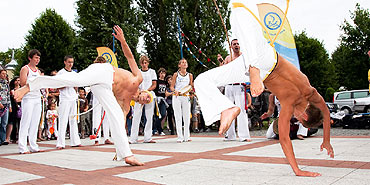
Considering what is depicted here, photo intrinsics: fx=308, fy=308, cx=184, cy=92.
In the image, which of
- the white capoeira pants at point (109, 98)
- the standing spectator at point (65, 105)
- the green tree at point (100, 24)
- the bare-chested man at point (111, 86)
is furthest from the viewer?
the green tree at point (100, 24)

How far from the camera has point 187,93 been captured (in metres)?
8.19

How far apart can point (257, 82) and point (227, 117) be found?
45cm

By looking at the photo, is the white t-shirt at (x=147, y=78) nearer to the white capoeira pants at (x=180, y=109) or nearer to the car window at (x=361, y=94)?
the white capoeira pants at (x=180, y=109)

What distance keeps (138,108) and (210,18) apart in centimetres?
1885

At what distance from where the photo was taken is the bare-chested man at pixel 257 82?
3023mm

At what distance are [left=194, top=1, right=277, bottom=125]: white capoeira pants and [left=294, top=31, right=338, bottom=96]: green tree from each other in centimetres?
3656

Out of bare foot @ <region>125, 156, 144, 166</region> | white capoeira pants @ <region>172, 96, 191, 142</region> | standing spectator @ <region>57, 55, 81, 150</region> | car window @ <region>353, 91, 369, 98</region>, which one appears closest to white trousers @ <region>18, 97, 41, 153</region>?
standing spectator @ <region>57, 55, 81, 150</region>

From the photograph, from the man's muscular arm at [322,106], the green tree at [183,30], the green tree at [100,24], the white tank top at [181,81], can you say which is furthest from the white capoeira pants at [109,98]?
the green tree at [183,30]

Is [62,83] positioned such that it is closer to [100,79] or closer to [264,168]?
[100,79]

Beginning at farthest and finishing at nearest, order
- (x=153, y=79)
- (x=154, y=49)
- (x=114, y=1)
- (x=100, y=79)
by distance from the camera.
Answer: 1. (x=154, y=49)
2. (x=114, y=1)
3. (x=153, y=79)
4. (x=100, y=79)

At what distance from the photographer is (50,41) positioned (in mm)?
26234

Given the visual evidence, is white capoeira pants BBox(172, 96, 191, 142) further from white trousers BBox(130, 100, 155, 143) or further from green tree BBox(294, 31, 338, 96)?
green tree BBox(294, 31, 338, 96)

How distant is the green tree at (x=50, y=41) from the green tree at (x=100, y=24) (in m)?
2.63

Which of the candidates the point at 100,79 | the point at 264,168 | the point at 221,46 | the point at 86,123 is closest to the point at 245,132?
the point at 264,168
